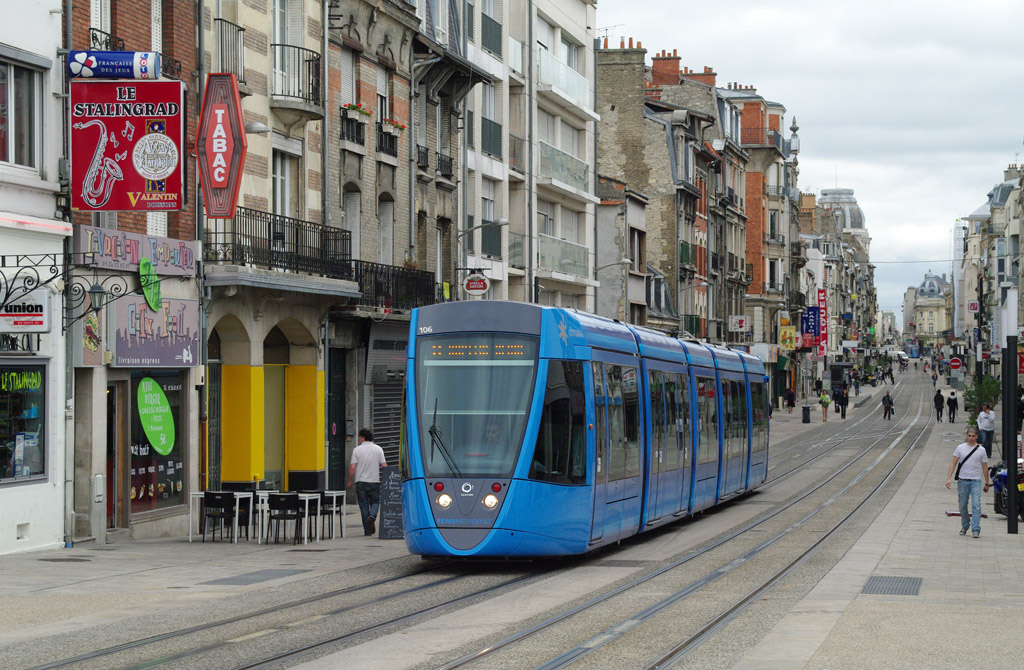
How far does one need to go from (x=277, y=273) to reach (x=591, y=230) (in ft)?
89.3

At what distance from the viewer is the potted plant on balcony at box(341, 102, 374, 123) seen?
2944 cm

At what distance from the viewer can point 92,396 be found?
20.3m

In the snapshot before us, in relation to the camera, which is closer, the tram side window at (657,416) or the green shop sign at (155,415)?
the tram side window at (657,416)

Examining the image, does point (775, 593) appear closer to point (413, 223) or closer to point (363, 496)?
point (363, 496)

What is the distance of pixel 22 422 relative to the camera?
19.0m

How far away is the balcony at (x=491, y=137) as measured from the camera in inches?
1554

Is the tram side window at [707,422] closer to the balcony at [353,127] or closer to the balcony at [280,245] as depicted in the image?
the balcony at [280,245]

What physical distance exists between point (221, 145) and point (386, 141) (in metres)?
9.39

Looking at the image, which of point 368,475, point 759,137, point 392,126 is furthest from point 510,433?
point 759,137

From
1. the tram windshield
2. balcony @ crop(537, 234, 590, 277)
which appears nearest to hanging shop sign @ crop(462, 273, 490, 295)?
balcony @ crop(537, 234, 590, 277)

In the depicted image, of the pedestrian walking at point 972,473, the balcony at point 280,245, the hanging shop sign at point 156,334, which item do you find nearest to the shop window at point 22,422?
the hanging shop sign at point 156,334

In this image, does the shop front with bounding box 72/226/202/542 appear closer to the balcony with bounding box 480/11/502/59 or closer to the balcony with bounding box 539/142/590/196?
the balcony with bounding box 480/11/502/59

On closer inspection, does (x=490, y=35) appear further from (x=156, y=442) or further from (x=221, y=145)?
(x=156, y=442)

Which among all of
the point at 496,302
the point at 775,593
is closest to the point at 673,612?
the point at 775,593
